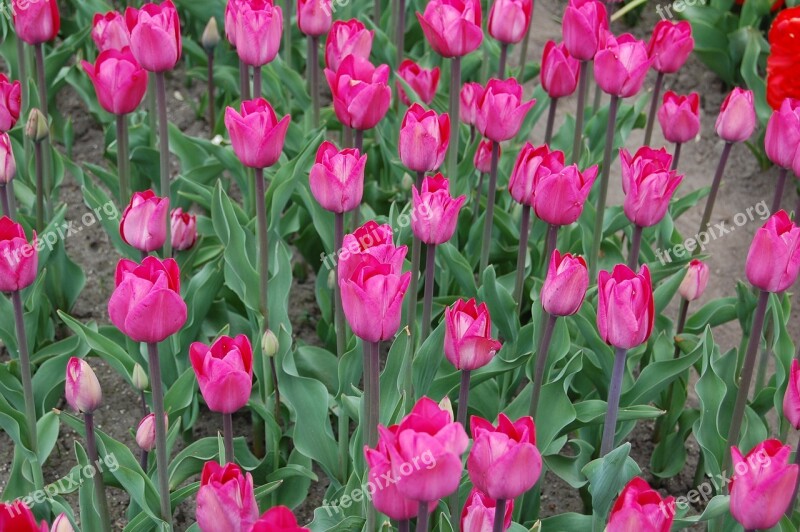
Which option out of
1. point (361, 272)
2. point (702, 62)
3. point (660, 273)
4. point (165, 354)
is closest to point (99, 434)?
point (165, 354)

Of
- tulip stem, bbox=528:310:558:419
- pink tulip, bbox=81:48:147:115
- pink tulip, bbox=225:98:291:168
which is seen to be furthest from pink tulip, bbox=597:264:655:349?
pink tulip, bbox=81:48:147:115

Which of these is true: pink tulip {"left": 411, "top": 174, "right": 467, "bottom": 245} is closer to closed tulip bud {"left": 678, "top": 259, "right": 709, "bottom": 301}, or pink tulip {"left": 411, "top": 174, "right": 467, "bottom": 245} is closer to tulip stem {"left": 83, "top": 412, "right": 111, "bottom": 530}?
tulip stem {"left": 83, "top": 412, "right": 111, "bottom": 530}

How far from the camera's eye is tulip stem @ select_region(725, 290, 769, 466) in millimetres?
2133

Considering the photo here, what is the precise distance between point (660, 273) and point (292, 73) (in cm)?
129

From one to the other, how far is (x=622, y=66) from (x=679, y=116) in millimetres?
355

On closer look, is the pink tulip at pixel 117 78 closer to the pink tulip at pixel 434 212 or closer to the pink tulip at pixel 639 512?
the pink tulip at pixel 434 212

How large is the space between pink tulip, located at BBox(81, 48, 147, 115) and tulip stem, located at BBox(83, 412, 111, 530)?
0.81m

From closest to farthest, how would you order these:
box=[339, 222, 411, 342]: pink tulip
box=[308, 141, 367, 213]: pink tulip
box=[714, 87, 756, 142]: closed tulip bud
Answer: box=[339, 222, 411, 342]: pink tulip
box=[308, 141, 367, 213]: pink tulip
box=[714, 87, 756, 142]: closed tulip bud

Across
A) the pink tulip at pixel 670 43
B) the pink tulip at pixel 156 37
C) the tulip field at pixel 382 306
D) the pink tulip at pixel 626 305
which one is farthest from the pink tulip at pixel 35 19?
the pink tulip at pixel 626 305

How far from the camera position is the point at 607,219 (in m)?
3.18

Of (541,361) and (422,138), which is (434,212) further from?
(541,361)

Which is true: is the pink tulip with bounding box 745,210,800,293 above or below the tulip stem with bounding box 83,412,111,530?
above

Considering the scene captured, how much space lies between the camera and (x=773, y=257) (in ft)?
6.63

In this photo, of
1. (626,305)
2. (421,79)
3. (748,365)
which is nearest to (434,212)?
(626,305)
